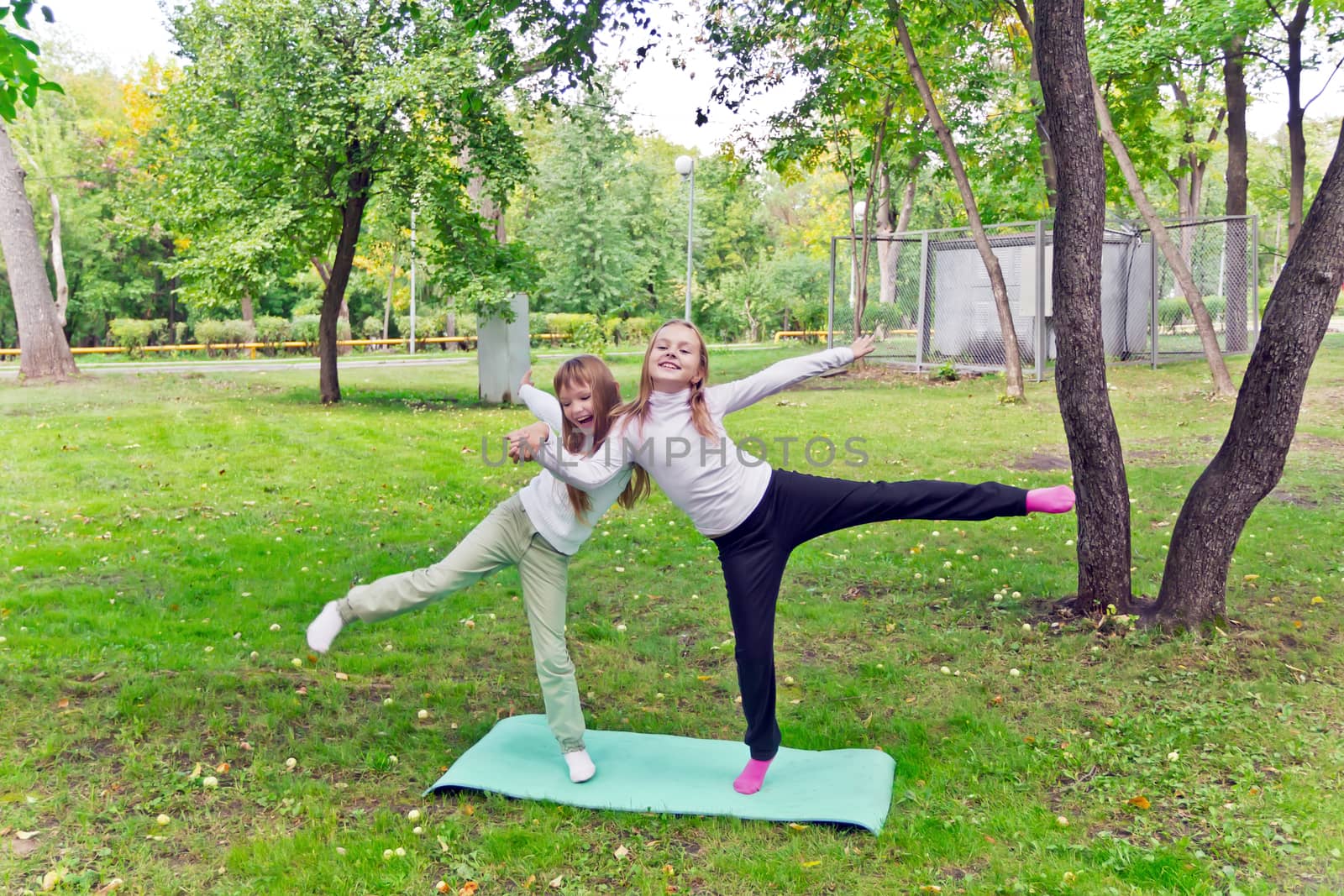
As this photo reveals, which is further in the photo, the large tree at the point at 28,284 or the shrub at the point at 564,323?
the shrub at the point at 564,323

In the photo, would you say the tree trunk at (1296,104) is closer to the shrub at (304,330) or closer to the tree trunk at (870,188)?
the tree trunk at (870,188)

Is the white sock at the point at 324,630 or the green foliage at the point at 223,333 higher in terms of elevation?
the green foliage at the point at 223,333

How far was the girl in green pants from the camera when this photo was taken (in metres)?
4.80

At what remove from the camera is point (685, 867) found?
422 centimetres

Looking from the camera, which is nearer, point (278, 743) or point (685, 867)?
point (685, 867)

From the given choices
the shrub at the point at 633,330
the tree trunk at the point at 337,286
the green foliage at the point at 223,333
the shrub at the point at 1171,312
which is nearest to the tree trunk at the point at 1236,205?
the shrub at the point at 1171,312

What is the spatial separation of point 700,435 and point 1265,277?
77.6 m

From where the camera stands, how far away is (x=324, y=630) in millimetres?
4879

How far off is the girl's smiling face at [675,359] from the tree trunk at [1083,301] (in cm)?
289

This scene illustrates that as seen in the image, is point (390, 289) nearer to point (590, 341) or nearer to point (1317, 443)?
point (590, 341)

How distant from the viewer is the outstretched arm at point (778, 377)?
467 cm

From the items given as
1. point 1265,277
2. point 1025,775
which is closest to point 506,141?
point 1025,775

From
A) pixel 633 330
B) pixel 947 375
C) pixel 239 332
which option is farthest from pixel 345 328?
pixel 947 375

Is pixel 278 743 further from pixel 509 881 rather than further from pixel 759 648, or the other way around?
pixel 759 648
